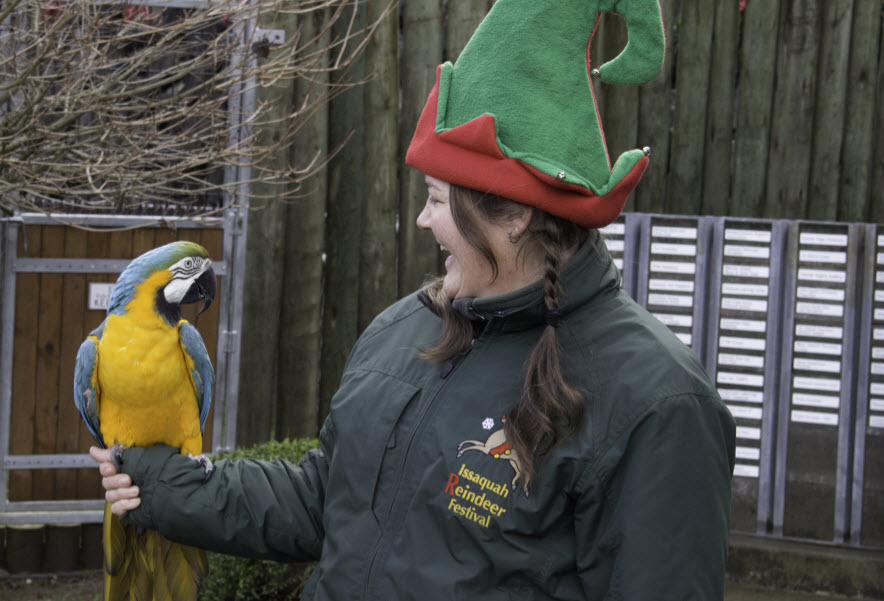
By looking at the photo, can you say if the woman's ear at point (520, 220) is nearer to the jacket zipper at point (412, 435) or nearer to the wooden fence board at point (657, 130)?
the jacket zipper at point (412, 435)

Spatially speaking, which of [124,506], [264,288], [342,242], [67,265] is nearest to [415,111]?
[342,242]

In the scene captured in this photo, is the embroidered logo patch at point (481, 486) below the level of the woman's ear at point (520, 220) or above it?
below

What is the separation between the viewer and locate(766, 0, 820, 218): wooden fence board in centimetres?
498

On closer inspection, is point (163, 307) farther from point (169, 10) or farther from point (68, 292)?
point (169, 10)

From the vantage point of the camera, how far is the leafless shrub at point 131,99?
365cm

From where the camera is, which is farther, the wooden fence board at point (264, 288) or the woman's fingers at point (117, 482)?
the wooden fence board at point (264, 288)

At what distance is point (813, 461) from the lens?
15.1ft

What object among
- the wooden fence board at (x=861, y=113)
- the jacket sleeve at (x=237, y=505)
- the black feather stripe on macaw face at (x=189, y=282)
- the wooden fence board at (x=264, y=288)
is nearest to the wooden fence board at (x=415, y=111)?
the wooden fence board at (x=264, y=288)

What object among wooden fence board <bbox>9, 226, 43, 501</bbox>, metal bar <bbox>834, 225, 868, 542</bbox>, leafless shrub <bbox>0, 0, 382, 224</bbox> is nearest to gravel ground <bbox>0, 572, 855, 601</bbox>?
metal bar <bbox>834, 225, 868, 542</bbox>

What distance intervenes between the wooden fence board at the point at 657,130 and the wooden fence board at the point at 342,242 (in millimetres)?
1593

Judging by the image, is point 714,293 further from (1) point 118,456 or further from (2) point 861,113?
(1) point 118,456

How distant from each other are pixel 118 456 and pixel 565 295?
1.25 meters

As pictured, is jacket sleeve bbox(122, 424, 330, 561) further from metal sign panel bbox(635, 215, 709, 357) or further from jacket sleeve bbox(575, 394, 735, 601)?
metal sign panel bbox(635, 215, 709, 357)

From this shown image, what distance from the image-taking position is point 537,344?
1714mm
